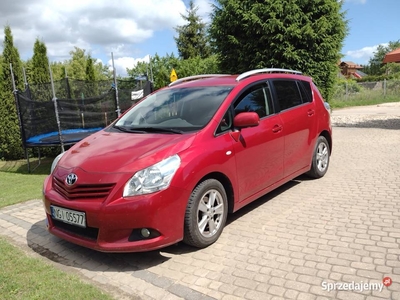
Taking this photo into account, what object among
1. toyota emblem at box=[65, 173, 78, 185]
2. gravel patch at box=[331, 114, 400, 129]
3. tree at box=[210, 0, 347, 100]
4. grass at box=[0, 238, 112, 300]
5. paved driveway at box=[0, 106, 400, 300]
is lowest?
paved driveway at box=[0, 106, 400, 300]

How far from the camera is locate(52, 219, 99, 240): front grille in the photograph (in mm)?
3330

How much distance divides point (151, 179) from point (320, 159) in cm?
381

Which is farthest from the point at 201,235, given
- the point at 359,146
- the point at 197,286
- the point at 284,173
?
the point at 359,146

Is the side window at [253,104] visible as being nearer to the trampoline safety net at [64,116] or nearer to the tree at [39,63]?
the trampoline safety net at [64,116]

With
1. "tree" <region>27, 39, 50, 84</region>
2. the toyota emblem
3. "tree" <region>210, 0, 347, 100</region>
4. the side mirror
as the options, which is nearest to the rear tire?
the side mirror

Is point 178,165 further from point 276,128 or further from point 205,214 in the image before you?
point 276,128

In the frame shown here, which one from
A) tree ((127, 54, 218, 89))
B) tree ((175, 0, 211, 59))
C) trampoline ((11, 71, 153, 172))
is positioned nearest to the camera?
trampoline ((11, 71, 153, 172))

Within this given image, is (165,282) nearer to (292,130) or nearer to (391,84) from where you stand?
(292,130)

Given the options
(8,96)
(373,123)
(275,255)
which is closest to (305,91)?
(275,255)

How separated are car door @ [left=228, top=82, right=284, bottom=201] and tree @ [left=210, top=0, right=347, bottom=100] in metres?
6.50

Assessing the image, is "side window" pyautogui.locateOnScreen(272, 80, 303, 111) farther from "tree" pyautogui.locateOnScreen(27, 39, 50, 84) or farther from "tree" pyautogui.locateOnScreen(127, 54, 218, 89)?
"tree" pyautogui.locateOnScreen(127, 54, 218, 89)

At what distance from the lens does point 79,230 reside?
3.46 metres

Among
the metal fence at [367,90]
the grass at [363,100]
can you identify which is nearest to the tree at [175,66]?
the grass at [363,100]

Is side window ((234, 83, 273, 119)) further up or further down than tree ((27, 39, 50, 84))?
further down
